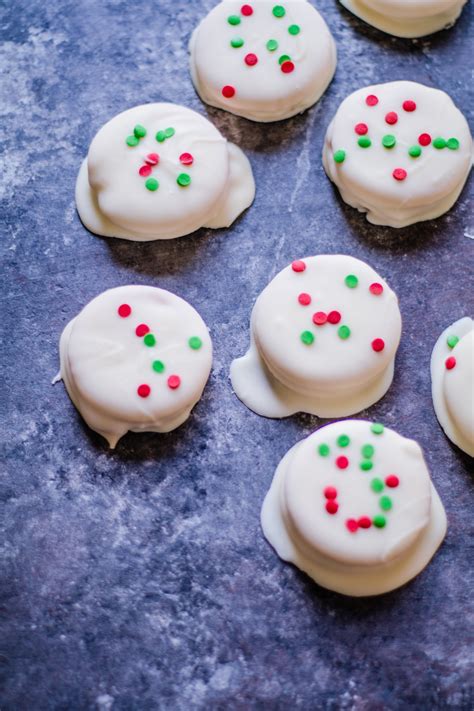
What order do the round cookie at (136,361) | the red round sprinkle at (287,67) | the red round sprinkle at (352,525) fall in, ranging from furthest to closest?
the red round sprinkle at (287,67)
the round cookie at (136,361)
the red round sprinkle at (352,525)

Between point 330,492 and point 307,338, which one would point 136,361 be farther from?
point 330,492


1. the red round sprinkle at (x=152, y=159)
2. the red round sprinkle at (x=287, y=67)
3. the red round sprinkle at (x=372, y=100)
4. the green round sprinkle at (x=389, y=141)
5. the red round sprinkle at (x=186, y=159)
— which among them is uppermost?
the red round sprinkle at (x=287, y=67)

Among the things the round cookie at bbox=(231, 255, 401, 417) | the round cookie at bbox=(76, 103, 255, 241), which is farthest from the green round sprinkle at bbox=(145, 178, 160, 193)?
the round cookie at bbox=(231, 255, 401, 417)

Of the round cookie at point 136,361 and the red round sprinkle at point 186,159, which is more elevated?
the red round sprinkle at point 186,159

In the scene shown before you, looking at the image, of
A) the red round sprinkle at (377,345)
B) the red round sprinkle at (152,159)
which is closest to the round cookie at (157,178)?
the red round sprinkle at (152,159)

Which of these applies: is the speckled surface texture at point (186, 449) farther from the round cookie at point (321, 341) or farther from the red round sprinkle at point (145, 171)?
the red round sprinkle at point (145, 171)

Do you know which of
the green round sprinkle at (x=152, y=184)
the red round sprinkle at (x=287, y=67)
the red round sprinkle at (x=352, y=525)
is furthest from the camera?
the red round sprinkle at (x=287, y=67)

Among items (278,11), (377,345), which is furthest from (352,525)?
(278,11)

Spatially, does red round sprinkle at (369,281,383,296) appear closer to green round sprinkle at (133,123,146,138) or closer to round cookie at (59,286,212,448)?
round cookie at (59,286,212,448)
